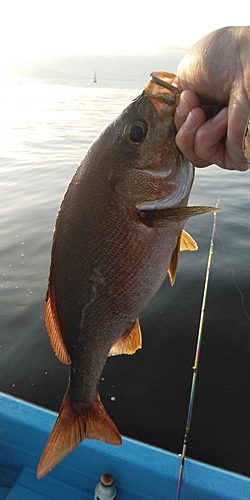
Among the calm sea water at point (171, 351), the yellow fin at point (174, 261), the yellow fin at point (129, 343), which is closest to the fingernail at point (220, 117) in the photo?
the yellow fin at point (174, 261)

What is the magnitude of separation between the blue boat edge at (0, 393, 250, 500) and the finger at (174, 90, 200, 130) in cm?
229

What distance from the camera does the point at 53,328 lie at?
1842 millimetres

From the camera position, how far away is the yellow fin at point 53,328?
1817 mm

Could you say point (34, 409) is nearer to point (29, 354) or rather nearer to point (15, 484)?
point (15, 484)

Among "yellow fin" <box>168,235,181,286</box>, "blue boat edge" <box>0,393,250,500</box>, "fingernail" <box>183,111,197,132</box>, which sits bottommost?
"blue boat edge" <box>0,393,250,500</box>

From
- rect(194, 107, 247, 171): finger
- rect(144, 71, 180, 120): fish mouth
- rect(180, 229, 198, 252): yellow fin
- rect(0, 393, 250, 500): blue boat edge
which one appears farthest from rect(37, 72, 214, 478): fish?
rect(0, 393, 250, 500): blue boat edge

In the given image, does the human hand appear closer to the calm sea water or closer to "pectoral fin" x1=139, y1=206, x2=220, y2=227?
"pectoral fin" x1=139, y1=206, x2=220, y2=227

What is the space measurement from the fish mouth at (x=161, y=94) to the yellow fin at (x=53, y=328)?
0.94 meters

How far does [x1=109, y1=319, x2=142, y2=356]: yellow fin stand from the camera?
6.28 ft

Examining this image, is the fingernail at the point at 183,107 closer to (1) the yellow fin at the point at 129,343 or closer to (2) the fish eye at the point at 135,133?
(2) the fish eye at the point at 135,133

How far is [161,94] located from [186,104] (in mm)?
178

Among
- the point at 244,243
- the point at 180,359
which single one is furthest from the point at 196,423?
the point at 244,243

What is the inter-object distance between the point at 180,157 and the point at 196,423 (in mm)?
2990

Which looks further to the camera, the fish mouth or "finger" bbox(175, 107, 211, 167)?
the fish mouth
